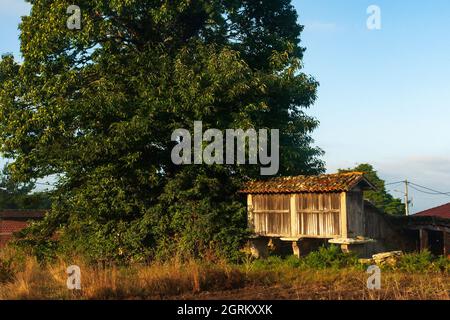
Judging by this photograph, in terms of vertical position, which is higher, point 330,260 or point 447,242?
point 447,242

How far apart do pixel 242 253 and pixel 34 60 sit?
39.7 feet

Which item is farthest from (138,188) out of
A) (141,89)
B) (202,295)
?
(202,295)

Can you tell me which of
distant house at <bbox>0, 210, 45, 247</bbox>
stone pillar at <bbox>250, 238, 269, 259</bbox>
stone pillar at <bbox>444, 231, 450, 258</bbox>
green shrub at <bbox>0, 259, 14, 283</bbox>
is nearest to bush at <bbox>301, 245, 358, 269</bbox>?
stone pillar at <bbox>250, 238, 269, 259</bbox>

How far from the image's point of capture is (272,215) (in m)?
20.6

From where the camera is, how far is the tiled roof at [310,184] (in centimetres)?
1853

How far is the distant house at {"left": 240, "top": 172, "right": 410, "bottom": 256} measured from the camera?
1856cm

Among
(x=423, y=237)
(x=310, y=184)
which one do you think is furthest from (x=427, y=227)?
(x=310, y=184)

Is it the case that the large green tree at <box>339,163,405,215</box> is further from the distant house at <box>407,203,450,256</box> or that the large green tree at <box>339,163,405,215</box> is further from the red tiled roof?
the distant house at <box>407,203,450,256</box>

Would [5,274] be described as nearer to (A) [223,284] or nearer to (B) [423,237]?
(A) [223,284]

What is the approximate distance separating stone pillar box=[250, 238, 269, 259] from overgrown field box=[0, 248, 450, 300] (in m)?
4.96

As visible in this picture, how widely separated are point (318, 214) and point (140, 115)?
776cm

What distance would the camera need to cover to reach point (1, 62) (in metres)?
24.2

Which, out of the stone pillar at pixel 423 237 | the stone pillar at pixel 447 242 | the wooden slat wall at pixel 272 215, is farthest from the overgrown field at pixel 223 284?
the stone pillar at pixel 447 242
